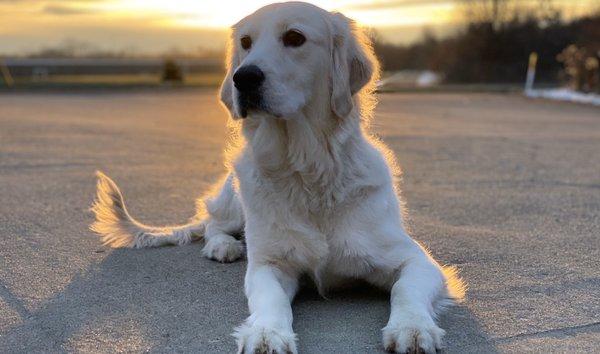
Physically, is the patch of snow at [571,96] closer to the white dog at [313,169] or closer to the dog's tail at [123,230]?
the dog's tail at [123,230]

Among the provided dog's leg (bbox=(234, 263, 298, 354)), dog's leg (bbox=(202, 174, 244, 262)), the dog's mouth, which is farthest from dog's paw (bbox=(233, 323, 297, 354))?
dog's leg (bbox=(202, 174, 244, 262))

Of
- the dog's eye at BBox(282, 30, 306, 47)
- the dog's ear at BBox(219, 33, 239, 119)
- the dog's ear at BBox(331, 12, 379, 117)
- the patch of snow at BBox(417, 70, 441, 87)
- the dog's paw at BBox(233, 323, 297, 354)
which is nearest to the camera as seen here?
the dog's paw at BBox(233, 323, 297, 354)

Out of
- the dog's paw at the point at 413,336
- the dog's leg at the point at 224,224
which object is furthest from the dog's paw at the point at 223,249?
the dog's paw at the point at 413,336

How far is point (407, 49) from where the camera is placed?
57.6m

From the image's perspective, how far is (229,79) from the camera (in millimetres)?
4340

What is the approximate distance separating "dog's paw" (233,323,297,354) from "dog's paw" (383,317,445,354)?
433 mm

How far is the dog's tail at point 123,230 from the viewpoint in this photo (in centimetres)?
509

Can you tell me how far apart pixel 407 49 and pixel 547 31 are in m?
11.2

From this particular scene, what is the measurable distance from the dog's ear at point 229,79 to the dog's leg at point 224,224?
792 mm

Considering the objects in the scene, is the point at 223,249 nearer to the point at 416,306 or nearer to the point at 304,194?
the point at 304,194

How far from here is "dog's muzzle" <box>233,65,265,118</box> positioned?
3646 mm

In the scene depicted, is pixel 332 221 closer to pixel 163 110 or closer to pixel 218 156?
pixel 218 156

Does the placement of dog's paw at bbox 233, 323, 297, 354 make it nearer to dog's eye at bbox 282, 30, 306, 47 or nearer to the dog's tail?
dog's eye at bbox 282, 30, 306, 47

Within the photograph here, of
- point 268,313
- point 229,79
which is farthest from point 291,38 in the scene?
point 268,313
